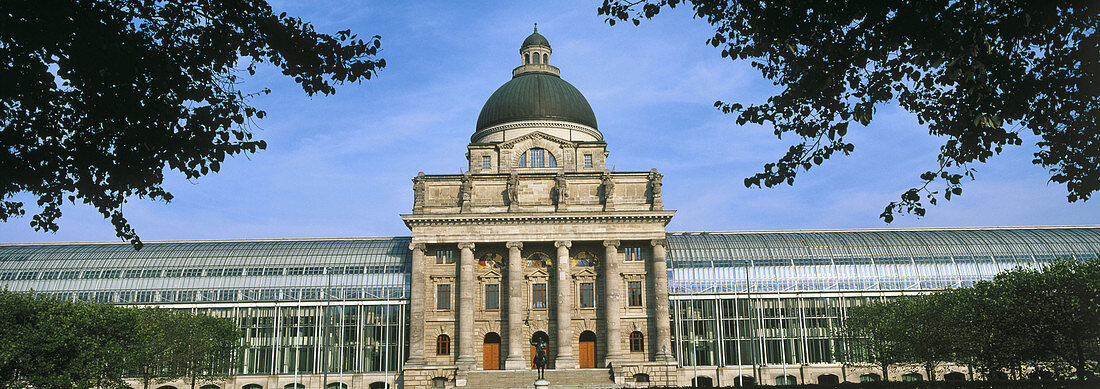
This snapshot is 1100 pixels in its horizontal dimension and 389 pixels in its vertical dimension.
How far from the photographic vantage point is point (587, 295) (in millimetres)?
79125

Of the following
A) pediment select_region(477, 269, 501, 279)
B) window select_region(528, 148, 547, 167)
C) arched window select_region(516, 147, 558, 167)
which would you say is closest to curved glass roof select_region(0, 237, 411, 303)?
pediment select_region(477, 269, 501, 279)

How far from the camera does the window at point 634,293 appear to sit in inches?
3088

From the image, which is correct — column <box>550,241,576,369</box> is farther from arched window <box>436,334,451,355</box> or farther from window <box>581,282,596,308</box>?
arched window <box>436,334,451,355</box>

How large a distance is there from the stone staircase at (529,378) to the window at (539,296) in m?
7.37

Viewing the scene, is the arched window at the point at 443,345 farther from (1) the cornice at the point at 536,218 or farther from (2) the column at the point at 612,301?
(2) the column at the point at 612,301

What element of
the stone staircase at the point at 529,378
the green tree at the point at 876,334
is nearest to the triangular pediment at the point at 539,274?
the stone staircase at the point at 529,378

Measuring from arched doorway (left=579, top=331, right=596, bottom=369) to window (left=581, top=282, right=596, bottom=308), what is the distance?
8.42 feet

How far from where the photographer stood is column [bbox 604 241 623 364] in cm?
7538

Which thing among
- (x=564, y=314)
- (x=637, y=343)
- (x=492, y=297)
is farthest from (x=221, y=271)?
(x=637, y=343)

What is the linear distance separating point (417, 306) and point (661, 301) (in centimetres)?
2179

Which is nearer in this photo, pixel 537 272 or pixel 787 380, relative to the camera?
pixel 537 272

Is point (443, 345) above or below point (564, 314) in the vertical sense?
below

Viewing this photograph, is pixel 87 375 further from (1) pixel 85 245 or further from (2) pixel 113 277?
(1) pixel 85 245

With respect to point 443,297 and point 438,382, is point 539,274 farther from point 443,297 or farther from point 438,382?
point 438,382
